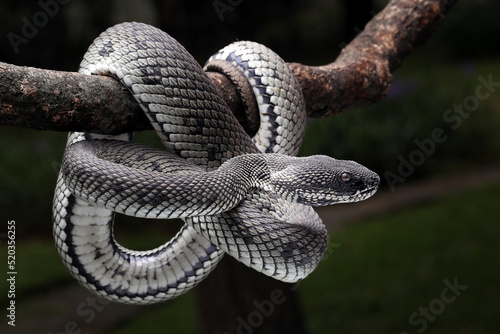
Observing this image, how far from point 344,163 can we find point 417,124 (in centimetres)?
660

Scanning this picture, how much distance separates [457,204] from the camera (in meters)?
7.32

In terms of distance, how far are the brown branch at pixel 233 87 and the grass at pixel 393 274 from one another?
9.37 feet

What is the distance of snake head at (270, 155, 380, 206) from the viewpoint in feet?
6.21

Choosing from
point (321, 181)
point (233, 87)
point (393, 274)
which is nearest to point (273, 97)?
point (233, 87)

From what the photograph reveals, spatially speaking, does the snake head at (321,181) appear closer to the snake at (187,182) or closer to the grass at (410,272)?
the snake at (187,182)

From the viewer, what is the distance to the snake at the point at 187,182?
1762 millimetres

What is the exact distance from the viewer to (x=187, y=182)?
1730 mm

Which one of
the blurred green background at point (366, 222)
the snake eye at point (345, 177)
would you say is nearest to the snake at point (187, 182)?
the snake eye at point (345, 177)

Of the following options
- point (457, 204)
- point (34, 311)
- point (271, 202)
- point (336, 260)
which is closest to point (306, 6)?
point (457, 204)

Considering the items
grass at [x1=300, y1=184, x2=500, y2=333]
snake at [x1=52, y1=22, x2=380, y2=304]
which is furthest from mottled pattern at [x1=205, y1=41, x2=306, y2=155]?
grass at [x1=300, y1=184, x2=500, y2=333]

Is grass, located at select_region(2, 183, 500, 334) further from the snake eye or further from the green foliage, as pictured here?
the snake eye

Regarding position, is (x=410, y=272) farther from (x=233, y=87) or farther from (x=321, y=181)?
(x=321, y=181)

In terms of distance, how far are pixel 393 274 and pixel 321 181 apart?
429 cm

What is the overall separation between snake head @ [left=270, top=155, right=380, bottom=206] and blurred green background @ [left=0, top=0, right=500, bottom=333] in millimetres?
2419
